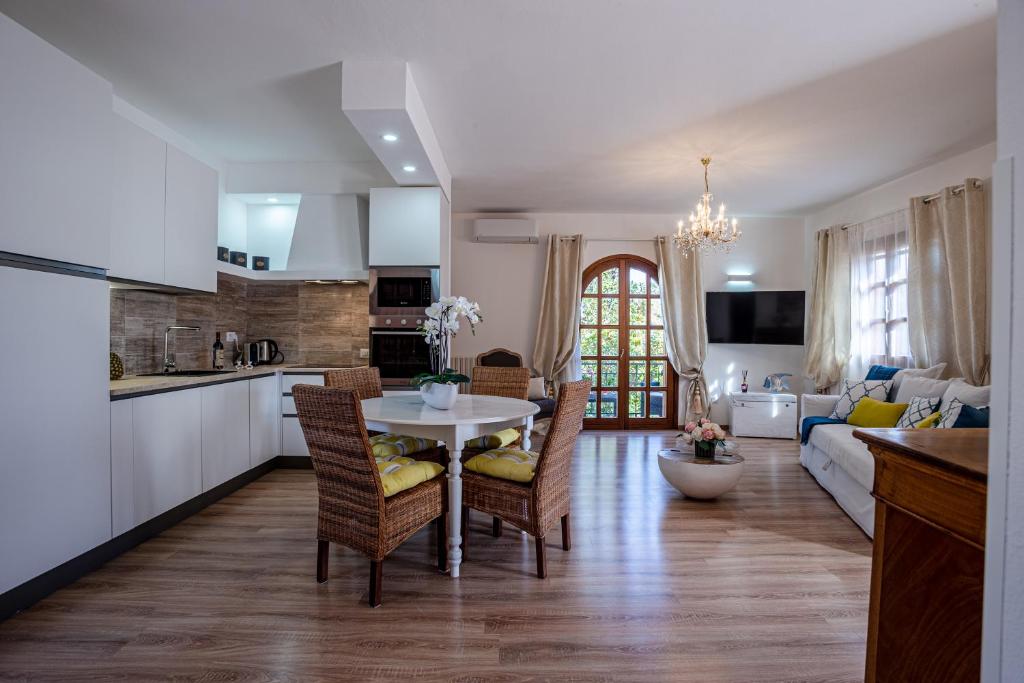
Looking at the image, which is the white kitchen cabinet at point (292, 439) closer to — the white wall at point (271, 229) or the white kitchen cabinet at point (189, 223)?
the white kitchen cabinet at point (189, 223)

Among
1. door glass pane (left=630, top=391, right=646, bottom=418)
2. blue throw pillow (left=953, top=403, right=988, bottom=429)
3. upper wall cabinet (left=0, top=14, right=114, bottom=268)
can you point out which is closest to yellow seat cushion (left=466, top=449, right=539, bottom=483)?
upper wall cabinet (left=0, top=14, right=114, bottom=268)

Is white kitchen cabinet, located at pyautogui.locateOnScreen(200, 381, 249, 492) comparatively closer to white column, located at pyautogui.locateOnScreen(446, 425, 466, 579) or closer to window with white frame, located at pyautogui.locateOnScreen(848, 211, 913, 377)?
white column, located at pyautogui.locateOnScreen(446, 425, 466, 579)

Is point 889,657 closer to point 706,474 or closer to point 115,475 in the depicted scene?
point 706,474

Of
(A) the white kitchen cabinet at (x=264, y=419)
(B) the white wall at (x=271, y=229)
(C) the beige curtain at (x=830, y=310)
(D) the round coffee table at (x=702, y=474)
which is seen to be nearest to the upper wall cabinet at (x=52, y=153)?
(A) the white kitchen cabinet at (x=264, y=419)

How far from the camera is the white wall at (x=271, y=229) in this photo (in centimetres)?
483

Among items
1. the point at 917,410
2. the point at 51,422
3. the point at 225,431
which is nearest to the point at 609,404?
the point at 917,410

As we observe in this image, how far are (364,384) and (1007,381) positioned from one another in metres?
3.09

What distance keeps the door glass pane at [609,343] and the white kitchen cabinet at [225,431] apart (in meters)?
4.06

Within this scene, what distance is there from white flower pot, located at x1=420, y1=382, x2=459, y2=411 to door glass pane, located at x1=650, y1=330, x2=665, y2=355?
4.15 m

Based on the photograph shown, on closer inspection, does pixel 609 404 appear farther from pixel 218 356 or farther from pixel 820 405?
pixel 218 356

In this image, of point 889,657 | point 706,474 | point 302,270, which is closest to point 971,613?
point 889,657

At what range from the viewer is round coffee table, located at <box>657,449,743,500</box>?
3320 millimetres

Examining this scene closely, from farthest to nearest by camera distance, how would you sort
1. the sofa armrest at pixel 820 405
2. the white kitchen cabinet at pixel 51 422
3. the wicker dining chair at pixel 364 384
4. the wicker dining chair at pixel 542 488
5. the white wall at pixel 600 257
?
the white wall at pixel 600 257, the sofa armrest at pixel 820 405, the wicker dining chair at pixel 364 384, the wicker dining chair at pixel 542 488, the white kitchen cabinet at pixel 51 422

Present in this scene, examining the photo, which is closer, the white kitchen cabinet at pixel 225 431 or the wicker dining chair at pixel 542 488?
the wicker dining chair at pixel 542 488
